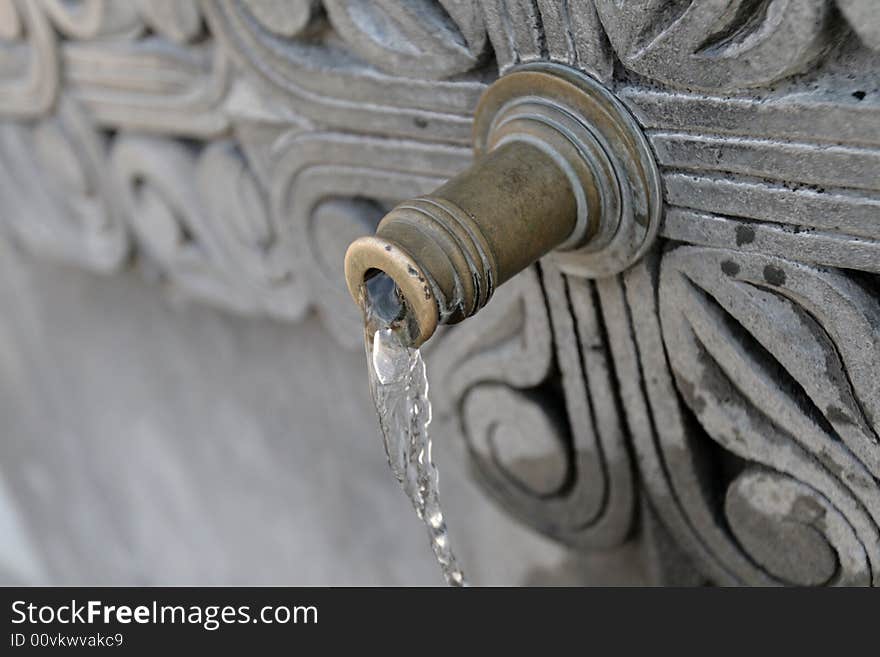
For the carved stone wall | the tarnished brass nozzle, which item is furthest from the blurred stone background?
the tarnished brass nozzle

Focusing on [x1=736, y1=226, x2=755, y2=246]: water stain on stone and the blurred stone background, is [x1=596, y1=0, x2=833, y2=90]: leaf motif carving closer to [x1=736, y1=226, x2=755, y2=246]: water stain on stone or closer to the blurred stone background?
[x1=736, y1=226, x2=755, y2=246]: water stain on stone

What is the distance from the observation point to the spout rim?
1.51 feet

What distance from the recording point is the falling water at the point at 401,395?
1.68ft

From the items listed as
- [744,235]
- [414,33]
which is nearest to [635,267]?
[744,235]

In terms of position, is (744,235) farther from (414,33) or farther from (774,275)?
(414,33)

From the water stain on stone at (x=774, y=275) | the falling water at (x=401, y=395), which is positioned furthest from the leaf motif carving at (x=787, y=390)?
the falling water at (x=401, y=395)

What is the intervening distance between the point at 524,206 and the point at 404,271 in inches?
3.2

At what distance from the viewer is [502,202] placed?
0.49 metres

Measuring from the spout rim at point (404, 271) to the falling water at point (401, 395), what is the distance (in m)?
0.03

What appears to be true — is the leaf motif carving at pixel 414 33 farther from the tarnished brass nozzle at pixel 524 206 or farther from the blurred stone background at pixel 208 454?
the blurred stone background at pixel 208 454

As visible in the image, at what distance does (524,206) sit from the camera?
1.64 ft

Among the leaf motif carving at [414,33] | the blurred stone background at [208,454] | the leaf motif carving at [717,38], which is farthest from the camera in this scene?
the blurred stone background at [208,454]
